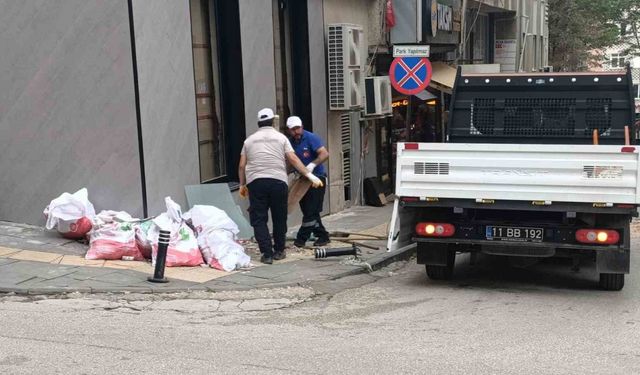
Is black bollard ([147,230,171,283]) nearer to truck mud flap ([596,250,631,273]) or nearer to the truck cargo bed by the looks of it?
the truck cargo bed

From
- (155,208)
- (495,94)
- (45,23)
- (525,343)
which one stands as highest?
(45,23)

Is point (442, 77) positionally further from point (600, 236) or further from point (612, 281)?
point (600, 236)

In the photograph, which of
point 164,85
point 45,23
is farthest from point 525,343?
point 45,23

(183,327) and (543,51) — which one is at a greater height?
(543,51)

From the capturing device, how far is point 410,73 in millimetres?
12250

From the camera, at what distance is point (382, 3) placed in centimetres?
1620

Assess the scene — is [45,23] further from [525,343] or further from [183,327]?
[525,343]

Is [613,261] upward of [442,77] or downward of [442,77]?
downward

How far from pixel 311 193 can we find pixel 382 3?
7.28 m

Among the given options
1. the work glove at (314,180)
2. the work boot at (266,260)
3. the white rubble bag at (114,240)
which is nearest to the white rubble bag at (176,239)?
the white rubble bag at (114,240)

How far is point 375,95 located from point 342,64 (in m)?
1.23

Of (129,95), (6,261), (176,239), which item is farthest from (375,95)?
(6,261)

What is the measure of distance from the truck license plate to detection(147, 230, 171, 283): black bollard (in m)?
3.32

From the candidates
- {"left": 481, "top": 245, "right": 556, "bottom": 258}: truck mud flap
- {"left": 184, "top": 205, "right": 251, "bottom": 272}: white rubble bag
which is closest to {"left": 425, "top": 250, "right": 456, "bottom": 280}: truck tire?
{"left": 481, "top": 245, "right": 556, "bottom": 258}: truck mud flap
